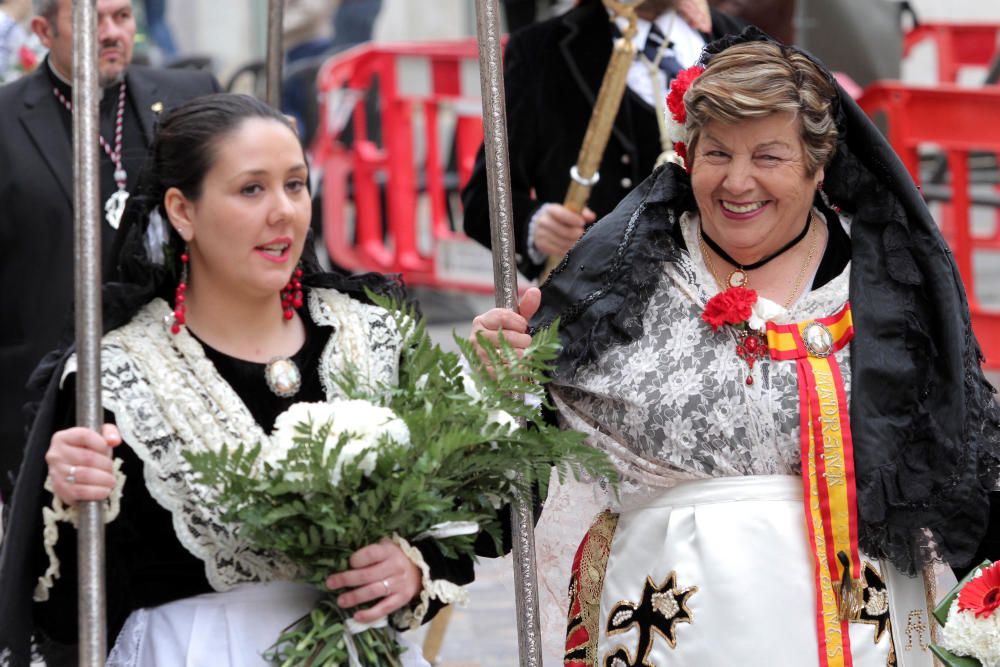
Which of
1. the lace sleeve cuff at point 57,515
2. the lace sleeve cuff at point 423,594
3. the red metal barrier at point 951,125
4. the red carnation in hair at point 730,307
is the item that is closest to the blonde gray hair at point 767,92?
the red carnation in hair at point 730,307

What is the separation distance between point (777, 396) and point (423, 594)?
790 mm

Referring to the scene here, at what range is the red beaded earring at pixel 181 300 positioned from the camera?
3490mm

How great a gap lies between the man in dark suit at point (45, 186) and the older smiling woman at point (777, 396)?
1.92m

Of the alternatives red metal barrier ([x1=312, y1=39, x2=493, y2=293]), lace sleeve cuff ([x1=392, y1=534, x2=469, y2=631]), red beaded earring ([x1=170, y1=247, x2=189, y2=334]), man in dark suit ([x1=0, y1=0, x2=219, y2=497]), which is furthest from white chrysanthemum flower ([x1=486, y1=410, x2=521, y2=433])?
red metal barrier ([x1=312, y1=39, x2=493, y2=293])

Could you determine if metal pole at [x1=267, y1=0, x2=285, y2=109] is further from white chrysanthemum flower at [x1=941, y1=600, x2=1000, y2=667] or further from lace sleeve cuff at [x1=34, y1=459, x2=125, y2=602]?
white chrysanthemum flower at [x1=941, y1=600, x2=1000, y2=667]

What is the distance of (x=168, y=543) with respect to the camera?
11.1ft

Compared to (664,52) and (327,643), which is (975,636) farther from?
(664,52)

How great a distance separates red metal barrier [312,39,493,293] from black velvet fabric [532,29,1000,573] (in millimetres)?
7096

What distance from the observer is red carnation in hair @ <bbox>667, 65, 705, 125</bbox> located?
12.3ft

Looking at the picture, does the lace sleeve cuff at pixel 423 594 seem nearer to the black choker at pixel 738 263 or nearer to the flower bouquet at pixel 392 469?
the flower bouquet at pixel 392 469

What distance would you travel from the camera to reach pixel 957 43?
1158 centimetres

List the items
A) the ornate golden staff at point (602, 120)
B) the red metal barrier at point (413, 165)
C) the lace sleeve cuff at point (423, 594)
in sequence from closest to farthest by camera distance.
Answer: the lace sleeve cuff at point (423, 594) < the ornate golden staff at point (602, 120) < the red metal barrier at point (413, 165)

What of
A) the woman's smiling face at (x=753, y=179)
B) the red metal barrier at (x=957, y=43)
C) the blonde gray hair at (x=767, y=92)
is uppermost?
the red metal barrier at (x=957, y=43)

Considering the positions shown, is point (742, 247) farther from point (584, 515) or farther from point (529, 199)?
point (529, 199)
